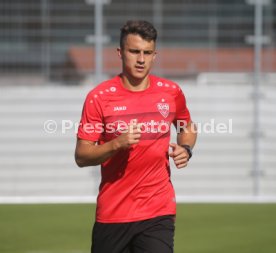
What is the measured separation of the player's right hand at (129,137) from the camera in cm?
405

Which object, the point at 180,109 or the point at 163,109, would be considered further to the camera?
the point at 180,109

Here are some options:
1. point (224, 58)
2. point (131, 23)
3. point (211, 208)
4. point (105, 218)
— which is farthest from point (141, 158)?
point (224, 58)

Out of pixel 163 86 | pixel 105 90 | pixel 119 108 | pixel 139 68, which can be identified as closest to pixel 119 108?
pixel 119 108

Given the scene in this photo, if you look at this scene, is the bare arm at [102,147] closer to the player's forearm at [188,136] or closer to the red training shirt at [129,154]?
the red training shirt at [129,154]

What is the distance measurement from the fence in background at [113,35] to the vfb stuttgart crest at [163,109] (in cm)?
626

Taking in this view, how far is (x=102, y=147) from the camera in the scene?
4242 mm

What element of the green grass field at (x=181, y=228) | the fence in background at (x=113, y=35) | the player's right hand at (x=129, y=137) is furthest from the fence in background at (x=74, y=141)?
the player's right hand at (x=129, y=137)

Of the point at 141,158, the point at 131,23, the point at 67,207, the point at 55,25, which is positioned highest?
the point at 55,25

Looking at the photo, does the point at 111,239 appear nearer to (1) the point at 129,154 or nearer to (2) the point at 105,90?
(1) the point at 129,154

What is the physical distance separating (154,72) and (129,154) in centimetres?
671

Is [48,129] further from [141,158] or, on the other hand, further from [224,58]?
[141,158]

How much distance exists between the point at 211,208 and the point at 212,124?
1.50m

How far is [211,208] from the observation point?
408 inches
